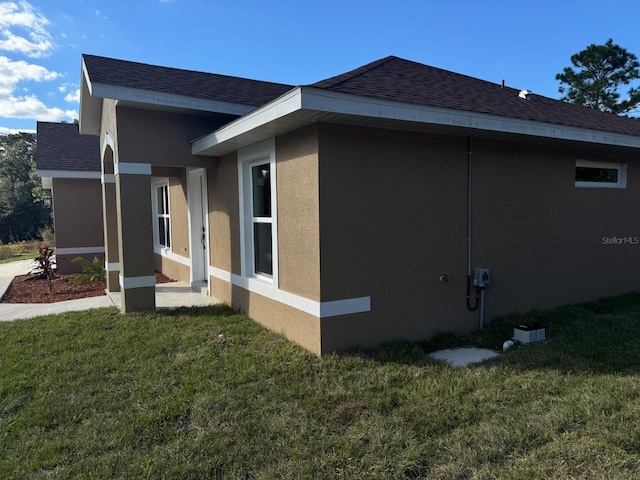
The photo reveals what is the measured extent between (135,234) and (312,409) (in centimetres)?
439

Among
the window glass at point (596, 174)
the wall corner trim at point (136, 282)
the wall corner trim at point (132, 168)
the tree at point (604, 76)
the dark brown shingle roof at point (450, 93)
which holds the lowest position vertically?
the wall corner trim at point (136, 282)

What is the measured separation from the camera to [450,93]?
546cm

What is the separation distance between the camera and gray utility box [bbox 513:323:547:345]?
190 inches

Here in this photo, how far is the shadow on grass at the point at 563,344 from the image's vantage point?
423 centimetres

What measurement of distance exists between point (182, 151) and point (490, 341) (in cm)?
528

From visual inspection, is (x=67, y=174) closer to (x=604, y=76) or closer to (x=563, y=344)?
(x=563, y=344)

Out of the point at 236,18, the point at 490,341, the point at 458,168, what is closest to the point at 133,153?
the point at 236,18

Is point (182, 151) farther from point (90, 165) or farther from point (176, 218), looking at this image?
point (90, 165)

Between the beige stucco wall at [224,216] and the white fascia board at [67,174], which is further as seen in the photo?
the white fascia board at [67,174]

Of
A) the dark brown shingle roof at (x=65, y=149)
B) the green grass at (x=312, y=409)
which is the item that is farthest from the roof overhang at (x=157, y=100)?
the dark brown shingle roof at (x=65, y=149)

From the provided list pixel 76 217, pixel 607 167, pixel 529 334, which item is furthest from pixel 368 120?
pixel 76 217

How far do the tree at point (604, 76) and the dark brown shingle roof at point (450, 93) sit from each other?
15577 millimetres

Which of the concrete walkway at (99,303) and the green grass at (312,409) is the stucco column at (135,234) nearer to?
the concrete walkway at (99,303)

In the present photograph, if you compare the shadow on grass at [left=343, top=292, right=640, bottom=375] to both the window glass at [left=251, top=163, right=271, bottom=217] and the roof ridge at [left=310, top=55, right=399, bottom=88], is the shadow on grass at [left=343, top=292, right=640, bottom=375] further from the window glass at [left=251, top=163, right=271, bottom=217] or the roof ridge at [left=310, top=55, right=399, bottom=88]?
the roof ridge at [left=310, top=55, right=399, bottom=88]
